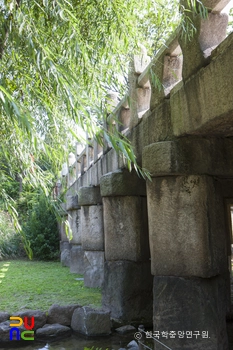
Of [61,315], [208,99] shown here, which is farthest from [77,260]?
[208,99]

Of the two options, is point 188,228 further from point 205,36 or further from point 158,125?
point 205,36

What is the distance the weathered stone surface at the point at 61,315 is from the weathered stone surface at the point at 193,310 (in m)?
2.07

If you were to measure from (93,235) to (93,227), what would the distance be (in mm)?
171

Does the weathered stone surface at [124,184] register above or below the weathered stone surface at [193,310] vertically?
above

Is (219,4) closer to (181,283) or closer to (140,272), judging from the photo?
(181,283)

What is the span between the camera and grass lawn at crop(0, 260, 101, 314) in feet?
22.8

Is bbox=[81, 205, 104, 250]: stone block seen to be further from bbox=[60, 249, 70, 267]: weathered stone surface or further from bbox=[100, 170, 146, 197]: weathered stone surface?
bbox=[60, 249, 70, 267]: weathered stone surface

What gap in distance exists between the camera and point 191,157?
413cm

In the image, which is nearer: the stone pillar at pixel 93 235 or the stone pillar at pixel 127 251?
the stone pillar at pixel 127 251

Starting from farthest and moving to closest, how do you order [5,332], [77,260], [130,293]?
[77,260]
[130,293]
[5,332]

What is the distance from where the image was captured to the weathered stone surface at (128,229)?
19.8 ft

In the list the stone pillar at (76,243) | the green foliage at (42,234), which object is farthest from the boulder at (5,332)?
the green foliage at (42,234)

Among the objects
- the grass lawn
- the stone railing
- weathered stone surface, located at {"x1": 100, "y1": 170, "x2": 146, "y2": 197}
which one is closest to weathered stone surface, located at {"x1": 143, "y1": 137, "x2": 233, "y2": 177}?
the stone railing

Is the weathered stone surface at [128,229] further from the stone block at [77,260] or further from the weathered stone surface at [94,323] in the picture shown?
the stone block at [77,260]
